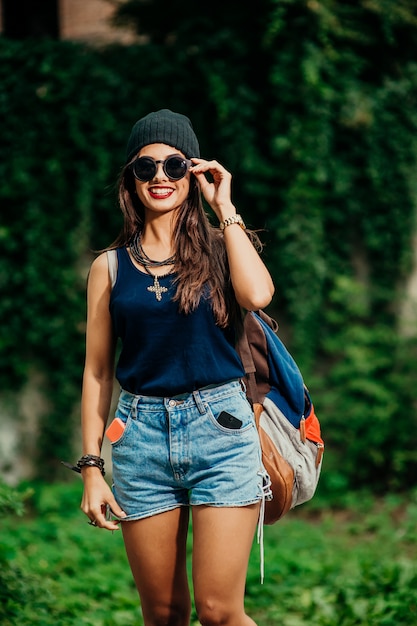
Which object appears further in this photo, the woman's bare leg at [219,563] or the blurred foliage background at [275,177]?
the blurred foliage background at [275,177]

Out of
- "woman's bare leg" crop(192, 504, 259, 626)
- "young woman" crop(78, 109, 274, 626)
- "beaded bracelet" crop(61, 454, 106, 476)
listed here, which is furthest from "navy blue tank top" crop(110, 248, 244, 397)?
"woman's bare leg" crop(192, 504, 259, 626)

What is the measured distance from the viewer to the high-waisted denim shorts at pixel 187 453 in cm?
262

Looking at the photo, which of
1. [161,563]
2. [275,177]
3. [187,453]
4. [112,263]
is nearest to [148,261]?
[112,263]

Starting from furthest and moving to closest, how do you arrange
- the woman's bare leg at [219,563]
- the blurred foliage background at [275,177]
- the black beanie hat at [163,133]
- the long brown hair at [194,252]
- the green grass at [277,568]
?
1. the blurred foliage background at [275,177]
2. the green grass at [277,568]
3. the black beanie hat at [163,133]
4. the long brown hair at [194,252]
5. the woman's bare leg at [219,563]

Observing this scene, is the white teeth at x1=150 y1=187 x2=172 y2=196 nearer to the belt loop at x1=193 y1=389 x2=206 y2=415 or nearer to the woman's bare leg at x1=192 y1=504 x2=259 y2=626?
the belt loop at x1=193 y1=389 x2=206 y2=415

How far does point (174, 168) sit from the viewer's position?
2785 mm

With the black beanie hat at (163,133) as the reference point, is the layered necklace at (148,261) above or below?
below

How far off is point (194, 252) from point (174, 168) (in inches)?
11.7

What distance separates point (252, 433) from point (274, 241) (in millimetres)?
4629

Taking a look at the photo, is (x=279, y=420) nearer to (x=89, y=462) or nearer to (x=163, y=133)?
(x=89, y=462)

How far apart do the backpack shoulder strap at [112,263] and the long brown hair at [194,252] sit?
1.6 inches

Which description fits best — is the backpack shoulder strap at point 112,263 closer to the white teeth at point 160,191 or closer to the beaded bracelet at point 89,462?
the white teeth at point 160,191

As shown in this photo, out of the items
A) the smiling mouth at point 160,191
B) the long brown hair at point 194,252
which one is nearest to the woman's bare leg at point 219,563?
the long brown hair at point 194,252

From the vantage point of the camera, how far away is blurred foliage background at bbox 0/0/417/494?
6812 mm
